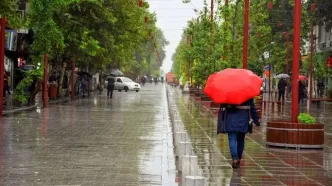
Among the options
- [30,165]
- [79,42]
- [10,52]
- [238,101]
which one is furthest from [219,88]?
[10,52]

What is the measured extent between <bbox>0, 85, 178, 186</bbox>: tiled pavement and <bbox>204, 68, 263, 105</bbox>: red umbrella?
1513mm

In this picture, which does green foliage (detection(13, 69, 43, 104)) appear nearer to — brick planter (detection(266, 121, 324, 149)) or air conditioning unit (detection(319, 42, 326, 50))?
brick planter (detection(266, 121, 324, 149))

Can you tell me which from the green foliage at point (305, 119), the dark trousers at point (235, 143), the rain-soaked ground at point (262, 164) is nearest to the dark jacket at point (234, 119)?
the dark trousers at point (235, 143)

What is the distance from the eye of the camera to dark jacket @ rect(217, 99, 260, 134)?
10.9m

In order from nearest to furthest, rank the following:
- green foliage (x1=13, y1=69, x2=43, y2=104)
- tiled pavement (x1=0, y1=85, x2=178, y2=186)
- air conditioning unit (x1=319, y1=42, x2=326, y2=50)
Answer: tiled pavement (x1=0, y1=85, x2=178, y2=186) < green foliage (x1=13, y1=69, x2=43, y2=104) < air conditioning unit (x1=319, y1=42, x2=326, y2=50)

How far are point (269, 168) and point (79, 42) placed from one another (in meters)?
25.5

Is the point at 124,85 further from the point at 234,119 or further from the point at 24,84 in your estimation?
the point at 234,119

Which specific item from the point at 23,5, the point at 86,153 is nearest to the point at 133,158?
the point at 86,153

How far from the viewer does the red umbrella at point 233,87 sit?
10773mm

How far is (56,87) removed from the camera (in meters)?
39.1

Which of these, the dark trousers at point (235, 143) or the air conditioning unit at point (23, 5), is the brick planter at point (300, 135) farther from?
the air conditioning unit at point (23, 5)

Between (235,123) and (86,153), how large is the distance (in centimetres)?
338

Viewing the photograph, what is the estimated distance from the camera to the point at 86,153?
41.3 ft

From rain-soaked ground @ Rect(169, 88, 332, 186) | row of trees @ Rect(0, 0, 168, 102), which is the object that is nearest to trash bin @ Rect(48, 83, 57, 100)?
row of trees @ Rect(0, 0, 168, 102)
